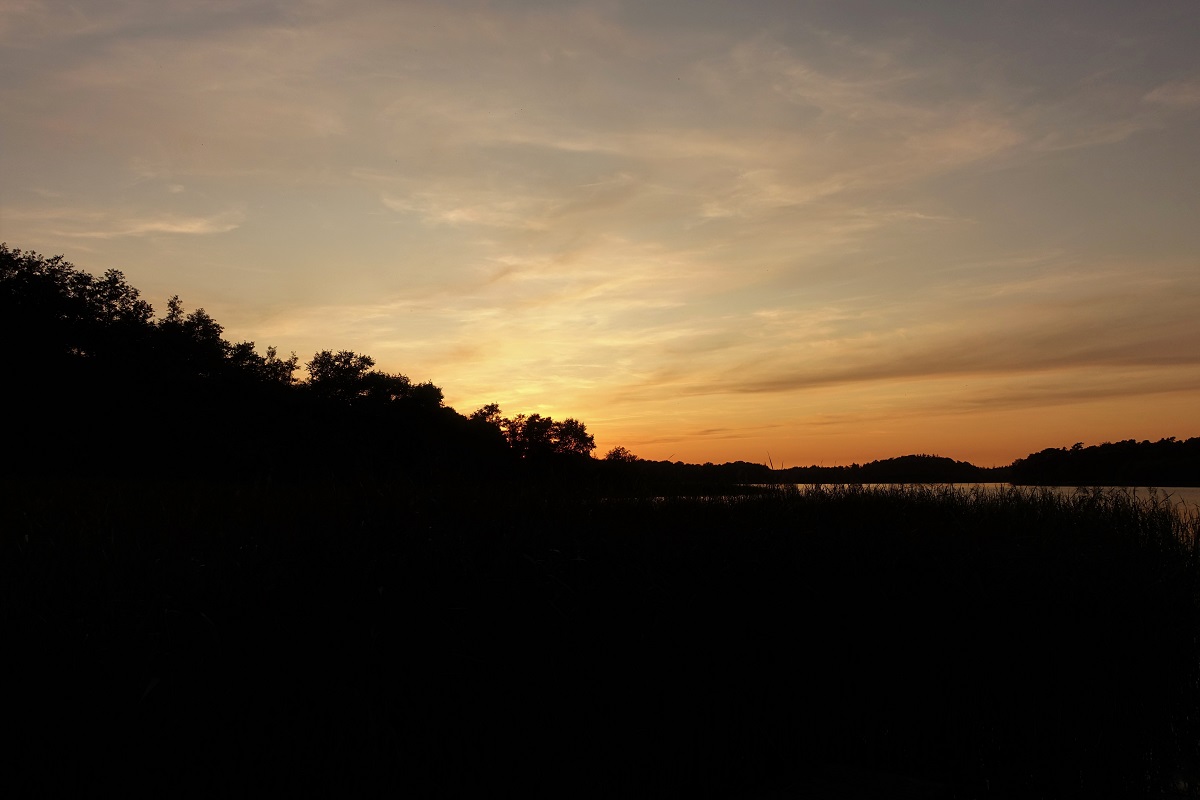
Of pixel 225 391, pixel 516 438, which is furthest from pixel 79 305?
pixel 516 438

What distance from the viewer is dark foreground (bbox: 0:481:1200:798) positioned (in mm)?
5891

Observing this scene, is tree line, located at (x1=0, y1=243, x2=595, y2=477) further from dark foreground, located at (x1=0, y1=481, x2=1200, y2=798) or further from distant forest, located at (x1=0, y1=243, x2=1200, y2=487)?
dark foreground, located at (x1=0, y1=481, x2=1200, y2=798)

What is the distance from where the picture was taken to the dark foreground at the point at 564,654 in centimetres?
589

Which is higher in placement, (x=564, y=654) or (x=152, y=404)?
(x=152, y=404)

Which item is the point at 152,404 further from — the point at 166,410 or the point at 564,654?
the point at 564,654

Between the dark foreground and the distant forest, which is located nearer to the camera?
the dark foreground

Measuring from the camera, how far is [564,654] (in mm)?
7293

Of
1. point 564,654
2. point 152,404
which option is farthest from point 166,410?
point 564,654

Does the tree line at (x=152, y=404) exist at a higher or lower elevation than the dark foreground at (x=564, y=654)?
higher

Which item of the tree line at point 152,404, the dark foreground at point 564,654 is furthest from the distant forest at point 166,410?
the dark foreground at point 564,654

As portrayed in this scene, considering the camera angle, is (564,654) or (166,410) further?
(166,410)

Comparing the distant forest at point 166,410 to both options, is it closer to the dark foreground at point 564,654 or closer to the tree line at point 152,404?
the tree line at point 152,404

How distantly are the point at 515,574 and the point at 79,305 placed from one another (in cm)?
4391

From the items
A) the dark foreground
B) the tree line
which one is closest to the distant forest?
the tree line
